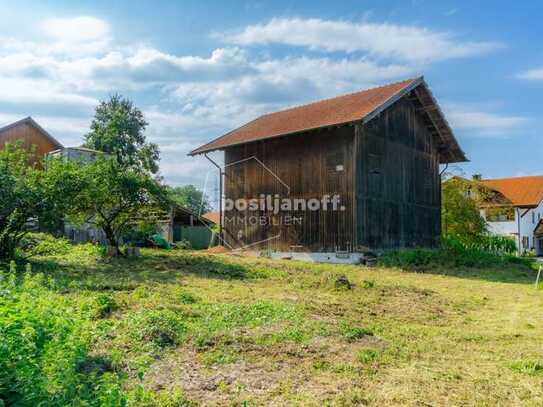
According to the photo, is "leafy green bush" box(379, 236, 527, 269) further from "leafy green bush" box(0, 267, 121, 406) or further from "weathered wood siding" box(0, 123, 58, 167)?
"weathered wood siding" box(0, 123, 58, 167)

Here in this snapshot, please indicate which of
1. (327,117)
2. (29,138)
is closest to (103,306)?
(327,117)

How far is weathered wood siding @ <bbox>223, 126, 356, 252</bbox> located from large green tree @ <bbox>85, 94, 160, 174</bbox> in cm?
2225

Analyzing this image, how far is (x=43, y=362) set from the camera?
12.3ft

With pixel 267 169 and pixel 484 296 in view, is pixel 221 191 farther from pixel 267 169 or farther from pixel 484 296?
pixel 484 296

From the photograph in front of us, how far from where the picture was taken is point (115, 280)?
9953 mm

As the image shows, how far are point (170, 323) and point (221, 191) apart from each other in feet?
54.8

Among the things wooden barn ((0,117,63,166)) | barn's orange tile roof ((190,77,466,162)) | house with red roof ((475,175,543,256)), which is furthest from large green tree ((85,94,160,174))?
house with red roof ((475,175,543,256))

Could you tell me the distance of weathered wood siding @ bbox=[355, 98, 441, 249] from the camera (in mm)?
17953

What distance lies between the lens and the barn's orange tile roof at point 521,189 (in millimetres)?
39272

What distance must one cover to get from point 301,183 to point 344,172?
2.02 metres

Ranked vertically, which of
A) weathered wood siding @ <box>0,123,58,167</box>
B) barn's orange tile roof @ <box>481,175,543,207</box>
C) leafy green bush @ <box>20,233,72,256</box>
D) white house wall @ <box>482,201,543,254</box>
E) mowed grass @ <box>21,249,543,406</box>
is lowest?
mowed grass @ <box>21,249,543,406</box>

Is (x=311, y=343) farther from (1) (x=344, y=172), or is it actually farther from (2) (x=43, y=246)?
(1) (x=344, y=172)

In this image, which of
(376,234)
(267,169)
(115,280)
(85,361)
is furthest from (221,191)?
(85,361)

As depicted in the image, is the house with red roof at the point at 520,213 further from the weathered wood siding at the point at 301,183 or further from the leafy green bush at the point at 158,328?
the leafy green bush at the point at 158,328
